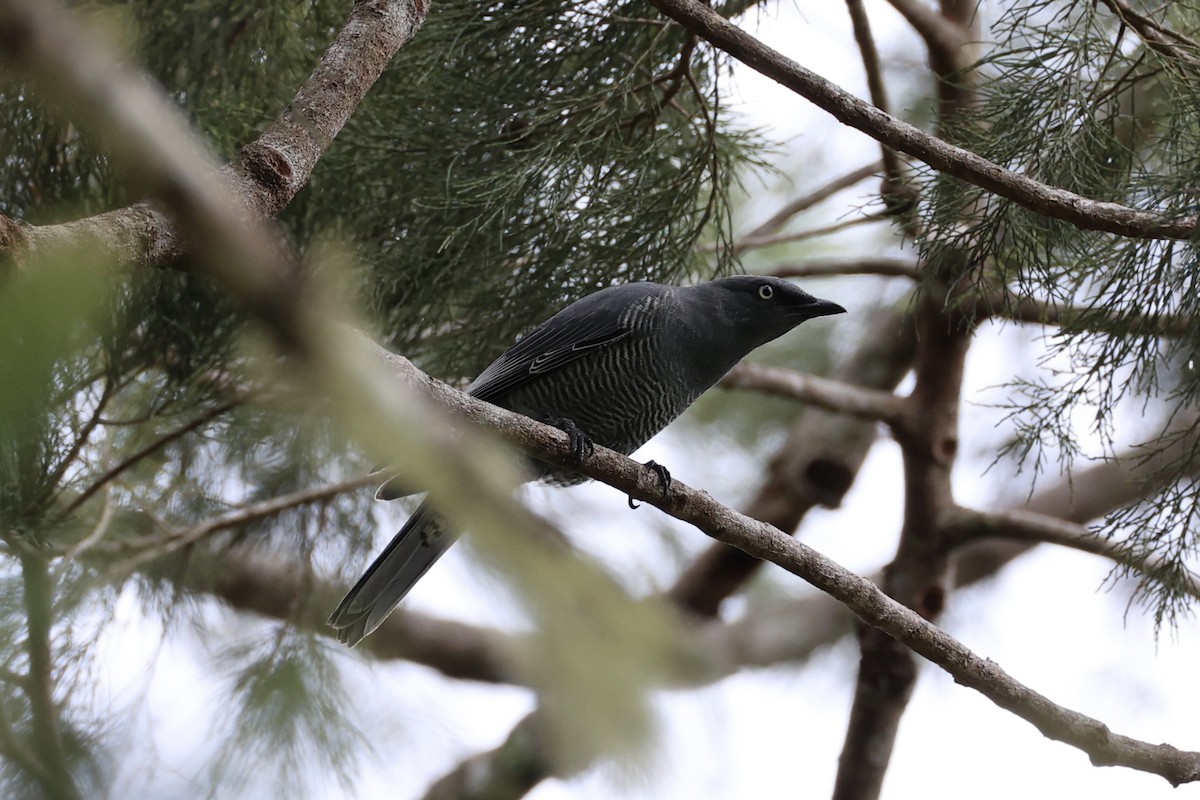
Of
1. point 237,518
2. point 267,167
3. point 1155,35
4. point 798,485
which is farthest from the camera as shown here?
point 798,485

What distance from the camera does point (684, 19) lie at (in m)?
2.40

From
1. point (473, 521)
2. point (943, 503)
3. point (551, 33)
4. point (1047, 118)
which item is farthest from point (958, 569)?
point (473, 521)

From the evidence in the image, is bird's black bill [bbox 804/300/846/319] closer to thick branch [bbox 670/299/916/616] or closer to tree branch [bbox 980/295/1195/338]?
tree branch [bbox 980/295/1195/338]

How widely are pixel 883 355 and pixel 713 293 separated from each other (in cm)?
220

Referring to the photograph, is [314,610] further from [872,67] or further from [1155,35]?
[1155,35]

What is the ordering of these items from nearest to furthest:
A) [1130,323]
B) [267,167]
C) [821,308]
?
[267,167], [1130,323], [821,308]

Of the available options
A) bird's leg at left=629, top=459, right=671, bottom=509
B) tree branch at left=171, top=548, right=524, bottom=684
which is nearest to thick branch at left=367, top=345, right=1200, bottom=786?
bird's leg at left=629, top=459, right=671, bottom=509

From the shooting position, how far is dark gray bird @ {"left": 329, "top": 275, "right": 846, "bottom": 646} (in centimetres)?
319

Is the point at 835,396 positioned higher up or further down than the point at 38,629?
higher up

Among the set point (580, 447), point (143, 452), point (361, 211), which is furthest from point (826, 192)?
point (143, 452)

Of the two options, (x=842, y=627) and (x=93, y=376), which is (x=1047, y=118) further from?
(x=842, y=627)

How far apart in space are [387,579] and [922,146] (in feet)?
6.29

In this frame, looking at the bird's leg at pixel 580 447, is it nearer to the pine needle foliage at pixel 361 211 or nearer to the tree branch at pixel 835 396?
the pine needle foliage at pixel 361 211

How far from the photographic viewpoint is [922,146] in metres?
2.30
